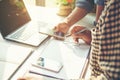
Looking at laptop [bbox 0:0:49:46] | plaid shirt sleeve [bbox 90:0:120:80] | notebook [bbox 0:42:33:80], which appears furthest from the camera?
laptop [bbox 0:0:49:46]

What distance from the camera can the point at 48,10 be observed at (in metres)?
1.60

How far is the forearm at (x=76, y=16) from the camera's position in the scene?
1364 mm

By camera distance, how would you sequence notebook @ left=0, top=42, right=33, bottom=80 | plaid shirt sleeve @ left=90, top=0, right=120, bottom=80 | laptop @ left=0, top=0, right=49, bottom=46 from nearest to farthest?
plaid shirt sleeve @ left=90, top=0, right=120, bottom=80 < notebook @ left=0, top=42, right=33, bottom=80 < laptop @ left=0, top=0, right=49, bottom=46

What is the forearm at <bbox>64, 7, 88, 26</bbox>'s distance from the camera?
1364 mm

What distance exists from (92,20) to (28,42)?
1.53 ft

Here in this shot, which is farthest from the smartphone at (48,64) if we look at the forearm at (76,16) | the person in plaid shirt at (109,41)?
the forearm at (76,16)

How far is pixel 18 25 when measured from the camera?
4.34 feet

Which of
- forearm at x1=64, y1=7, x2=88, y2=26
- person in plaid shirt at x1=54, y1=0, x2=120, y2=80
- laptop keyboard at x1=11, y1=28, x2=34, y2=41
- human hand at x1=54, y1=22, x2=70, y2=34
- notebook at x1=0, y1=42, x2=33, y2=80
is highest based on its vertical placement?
person in plaid shirt at x1=54, y1=0, x2=120, y2=80

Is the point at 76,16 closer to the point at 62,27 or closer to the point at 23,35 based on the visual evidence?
the point at 62,27

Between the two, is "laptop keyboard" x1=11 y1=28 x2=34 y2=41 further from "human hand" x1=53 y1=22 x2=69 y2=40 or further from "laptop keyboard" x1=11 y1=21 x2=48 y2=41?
"human hand" x1=53 y1=22 x2=69 y2=40

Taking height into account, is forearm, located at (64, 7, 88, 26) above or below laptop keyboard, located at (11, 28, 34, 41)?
above

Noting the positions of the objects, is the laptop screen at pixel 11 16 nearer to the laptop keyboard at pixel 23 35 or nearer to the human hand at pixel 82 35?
the laptop keyboard at pixel 23 35

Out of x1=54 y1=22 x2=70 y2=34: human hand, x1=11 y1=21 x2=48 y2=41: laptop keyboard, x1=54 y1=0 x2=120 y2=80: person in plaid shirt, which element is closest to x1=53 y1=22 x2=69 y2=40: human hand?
x1=54 y1=22 x2=70 y2=34: human hand

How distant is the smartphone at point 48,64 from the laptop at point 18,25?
0.17 m
